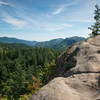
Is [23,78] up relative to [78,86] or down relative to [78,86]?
down

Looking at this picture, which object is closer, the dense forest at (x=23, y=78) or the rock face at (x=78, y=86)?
the rock face at (x=78, y=86)

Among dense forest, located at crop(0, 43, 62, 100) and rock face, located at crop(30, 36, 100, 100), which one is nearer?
rock face, located at crop(30, 36, 100, 100)

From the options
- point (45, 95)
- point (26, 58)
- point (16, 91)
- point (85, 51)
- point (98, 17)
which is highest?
point (98, 17)

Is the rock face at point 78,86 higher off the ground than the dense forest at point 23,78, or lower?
higher

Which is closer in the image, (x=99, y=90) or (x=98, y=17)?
(x=99, y=90)

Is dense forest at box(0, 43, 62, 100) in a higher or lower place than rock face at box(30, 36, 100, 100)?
lower

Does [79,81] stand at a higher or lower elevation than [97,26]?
lower

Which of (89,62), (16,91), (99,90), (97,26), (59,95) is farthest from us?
(16,91)

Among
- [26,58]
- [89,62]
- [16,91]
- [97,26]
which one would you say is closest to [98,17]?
[97,26]

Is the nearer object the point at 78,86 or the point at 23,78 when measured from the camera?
the point at 78,86

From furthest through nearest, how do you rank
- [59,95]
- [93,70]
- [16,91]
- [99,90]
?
[16,91] < [93,70] < [99,90] < [59,95]

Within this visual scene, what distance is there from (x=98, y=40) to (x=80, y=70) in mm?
6287

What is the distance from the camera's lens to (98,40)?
12844mm

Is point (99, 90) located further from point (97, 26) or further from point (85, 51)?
point (97, 26)
